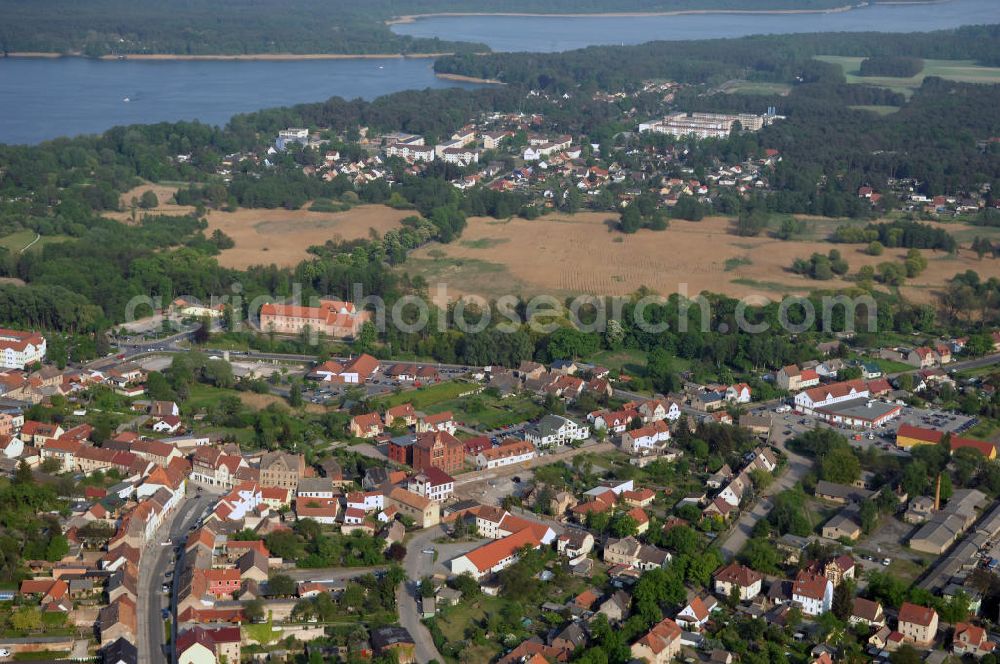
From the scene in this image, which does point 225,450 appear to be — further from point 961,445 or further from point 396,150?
point 396,150

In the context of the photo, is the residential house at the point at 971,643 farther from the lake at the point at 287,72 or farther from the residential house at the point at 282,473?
the lake at the point at 287,72

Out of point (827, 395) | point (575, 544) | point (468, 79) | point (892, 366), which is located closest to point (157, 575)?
point (575, 544)

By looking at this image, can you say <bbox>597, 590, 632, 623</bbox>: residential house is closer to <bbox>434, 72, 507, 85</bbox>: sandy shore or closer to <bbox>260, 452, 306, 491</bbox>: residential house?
<bbox>260, 452, 306, 491</bbox>: residential house

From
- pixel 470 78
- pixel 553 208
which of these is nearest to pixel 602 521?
pixel 553 208

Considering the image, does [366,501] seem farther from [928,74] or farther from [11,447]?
[928,74]

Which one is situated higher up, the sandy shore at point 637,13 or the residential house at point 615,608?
the sandy shore at point 637,13

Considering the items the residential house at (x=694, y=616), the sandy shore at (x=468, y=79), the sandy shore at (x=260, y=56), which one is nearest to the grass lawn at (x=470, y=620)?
the residential house at (x=694, y=616)
